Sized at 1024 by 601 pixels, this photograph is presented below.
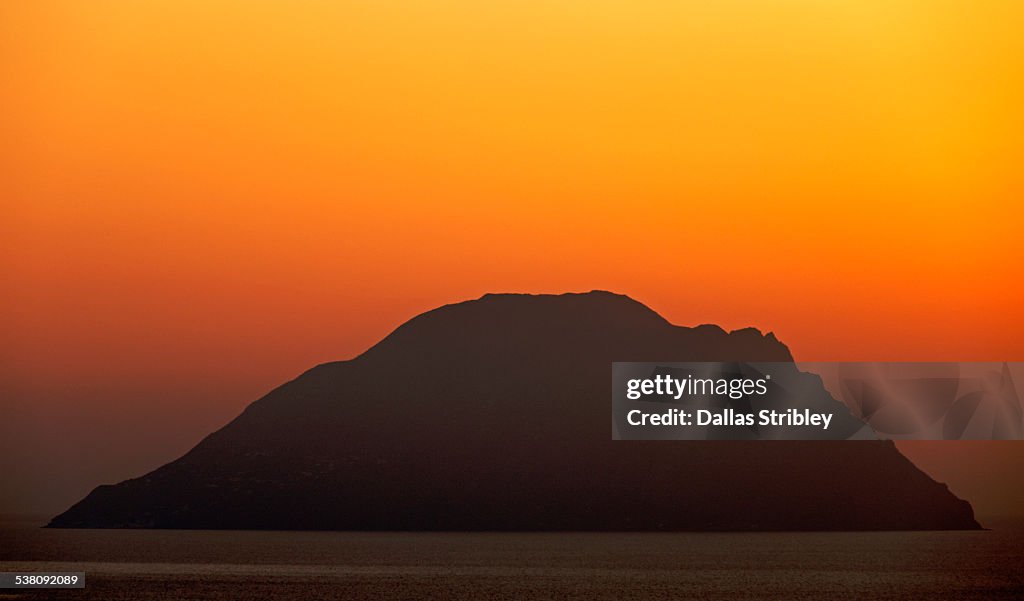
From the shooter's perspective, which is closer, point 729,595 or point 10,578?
point 10,578

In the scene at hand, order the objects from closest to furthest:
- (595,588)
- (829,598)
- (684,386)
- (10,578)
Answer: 1. (10,578)
2. (829,598)
3. (595,588)
4. (684,386)

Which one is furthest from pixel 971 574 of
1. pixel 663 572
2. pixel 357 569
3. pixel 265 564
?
pixel 265 564

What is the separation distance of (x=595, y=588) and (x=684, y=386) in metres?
78.5

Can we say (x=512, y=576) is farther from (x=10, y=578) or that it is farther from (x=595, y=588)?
(x=10, y=578)

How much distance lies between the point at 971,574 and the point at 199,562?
94.5 metres

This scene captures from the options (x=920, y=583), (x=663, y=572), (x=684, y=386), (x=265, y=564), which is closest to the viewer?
(x=920, y=583)

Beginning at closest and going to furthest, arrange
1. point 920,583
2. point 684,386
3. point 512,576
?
1. point 920,583
2. point 512,576
3. point 684,386

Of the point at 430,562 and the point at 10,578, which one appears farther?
the point at 430,562

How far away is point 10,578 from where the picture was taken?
87.0 meters

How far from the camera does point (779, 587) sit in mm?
110438

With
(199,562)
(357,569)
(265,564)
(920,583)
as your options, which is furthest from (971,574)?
(199,562)

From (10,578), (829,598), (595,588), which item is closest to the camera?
(10,578)

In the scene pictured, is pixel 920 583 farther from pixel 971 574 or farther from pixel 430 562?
pixel 430 562

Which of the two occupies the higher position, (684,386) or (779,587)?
(684,386)
